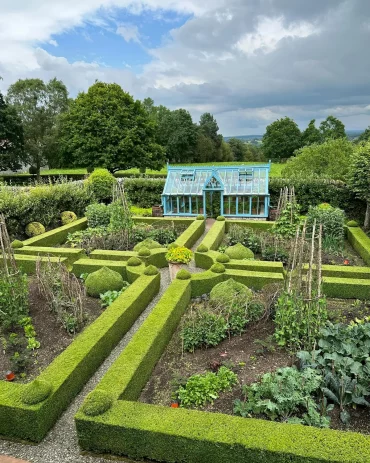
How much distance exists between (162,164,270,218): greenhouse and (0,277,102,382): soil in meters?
10.5

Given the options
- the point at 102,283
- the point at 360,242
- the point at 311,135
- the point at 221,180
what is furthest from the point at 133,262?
the point at 311,135

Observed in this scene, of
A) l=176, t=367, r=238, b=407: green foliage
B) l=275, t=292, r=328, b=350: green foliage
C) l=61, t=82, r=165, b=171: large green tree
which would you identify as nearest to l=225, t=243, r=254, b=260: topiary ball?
l=275, t=292, r=328, b=350: green foliage

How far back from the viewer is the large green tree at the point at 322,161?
19.5 metres

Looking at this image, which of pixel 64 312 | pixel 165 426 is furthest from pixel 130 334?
pixel 165 426

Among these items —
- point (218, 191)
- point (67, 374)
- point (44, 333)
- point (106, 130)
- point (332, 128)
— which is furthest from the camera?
point (332, 128)

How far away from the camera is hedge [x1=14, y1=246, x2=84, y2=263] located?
11406mm

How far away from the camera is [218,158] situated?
55375 mm

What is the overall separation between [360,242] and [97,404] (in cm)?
1116

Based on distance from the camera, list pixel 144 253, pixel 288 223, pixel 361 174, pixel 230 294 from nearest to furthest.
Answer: pixel 230 294, pixel 144 253, pixel 288 223, pixel 361 174

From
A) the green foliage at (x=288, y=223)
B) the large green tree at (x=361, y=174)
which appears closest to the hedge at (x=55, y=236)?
the green foliage at (x=288, y=223)

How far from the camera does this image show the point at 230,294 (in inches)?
309

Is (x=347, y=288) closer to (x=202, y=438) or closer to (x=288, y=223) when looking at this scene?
(x=288, y=223)

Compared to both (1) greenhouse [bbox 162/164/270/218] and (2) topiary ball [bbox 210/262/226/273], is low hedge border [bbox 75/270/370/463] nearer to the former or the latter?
(2) topiary ball [bbox 210/262/226/273]

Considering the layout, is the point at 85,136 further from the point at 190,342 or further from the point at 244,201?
the point at 190,342
